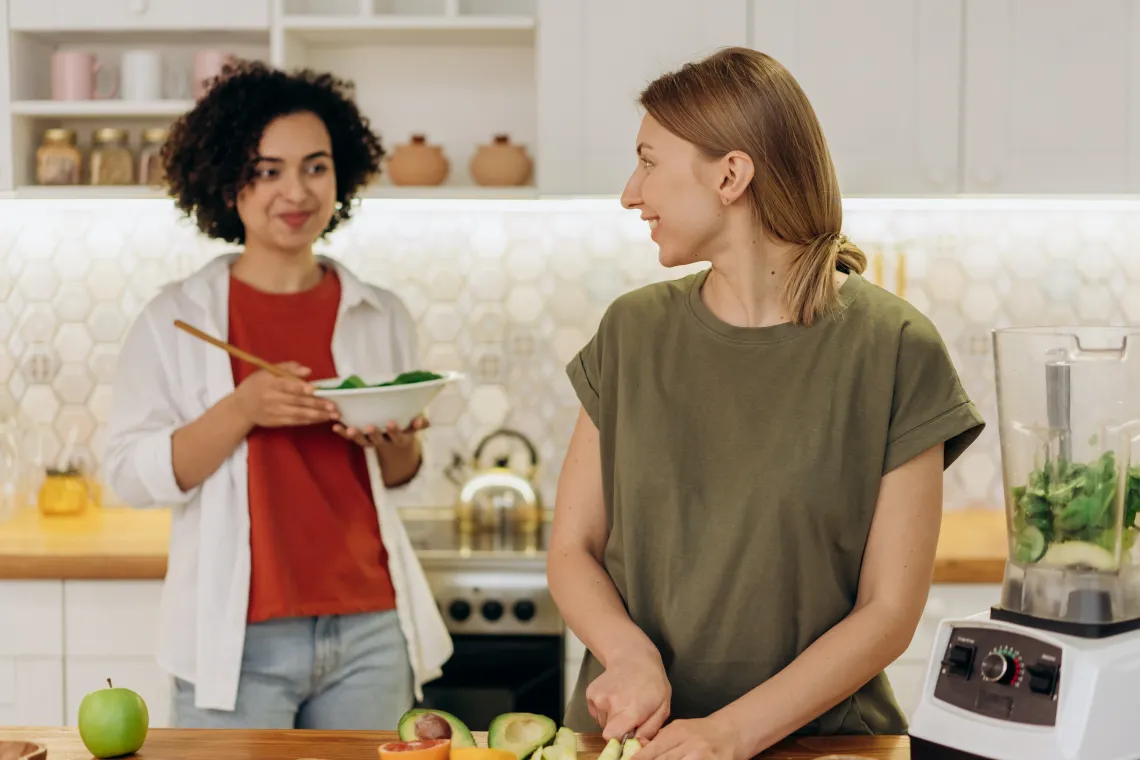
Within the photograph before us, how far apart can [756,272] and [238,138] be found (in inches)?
42.7

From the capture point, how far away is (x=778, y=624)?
55.1 inches

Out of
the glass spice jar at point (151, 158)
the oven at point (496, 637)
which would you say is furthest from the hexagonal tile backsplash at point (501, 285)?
the oven at point (496, 637)

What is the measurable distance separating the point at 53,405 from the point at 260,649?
4.93 feet

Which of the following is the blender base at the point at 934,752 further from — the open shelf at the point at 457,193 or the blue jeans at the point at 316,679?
the open shelf at the point at 457,193

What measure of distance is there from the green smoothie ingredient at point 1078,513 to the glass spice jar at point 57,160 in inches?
92.0

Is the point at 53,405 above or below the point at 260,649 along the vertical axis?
above

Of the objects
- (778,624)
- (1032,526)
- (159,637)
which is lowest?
(159,637)

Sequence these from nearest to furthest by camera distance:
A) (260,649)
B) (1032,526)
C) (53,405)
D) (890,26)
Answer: (1032,526) < (260,649) < (890,26) < (53,405)

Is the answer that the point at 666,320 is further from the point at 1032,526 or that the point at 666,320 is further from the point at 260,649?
the point at 260,649

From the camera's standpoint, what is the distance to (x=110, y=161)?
2850mm

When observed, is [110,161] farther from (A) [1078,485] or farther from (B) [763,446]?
(A) [1078,485]

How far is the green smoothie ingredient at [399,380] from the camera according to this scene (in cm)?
201

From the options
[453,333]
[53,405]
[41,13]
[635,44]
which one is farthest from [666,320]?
[53,405]

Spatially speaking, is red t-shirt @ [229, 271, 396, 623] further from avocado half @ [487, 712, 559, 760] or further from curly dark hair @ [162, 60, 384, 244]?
avocado half @ [487, 712, 559, 760]
